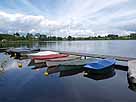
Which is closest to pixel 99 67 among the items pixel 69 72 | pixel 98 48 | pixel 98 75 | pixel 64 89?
pixel 98 75

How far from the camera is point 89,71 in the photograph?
12977 mm

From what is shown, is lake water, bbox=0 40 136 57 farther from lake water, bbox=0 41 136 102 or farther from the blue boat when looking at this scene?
lake water, bbox=0 41 136 102

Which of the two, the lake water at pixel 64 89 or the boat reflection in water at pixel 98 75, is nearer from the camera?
the lake water at pixel 64 89

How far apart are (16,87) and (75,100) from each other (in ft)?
13.6

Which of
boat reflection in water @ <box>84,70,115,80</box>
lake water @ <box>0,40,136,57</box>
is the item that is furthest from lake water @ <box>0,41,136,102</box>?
lake water @ <box>0,40,136,57</box>

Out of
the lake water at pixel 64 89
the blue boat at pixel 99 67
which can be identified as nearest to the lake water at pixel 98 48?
the blue boat at pixel 99 67

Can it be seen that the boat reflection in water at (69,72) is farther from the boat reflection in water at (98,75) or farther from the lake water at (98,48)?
the lake water at (98,48)

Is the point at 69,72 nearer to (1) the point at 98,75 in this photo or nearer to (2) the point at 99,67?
(1) the point at 98,75

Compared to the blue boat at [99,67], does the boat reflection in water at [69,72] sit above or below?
below

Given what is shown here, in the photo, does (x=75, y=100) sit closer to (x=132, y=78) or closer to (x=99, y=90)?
(x=99, y=90)

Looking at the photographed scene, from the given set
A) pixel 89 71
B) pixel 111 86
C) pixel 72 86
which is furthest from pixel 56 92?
pixel 89 71

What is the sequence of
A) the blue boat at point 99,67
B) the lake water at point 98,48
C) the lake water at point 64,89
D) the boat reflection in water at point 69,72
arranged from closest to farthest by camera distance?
1. the lake water at point 64,89
2. the blue boat at point 99,67
3. the boat reflection in water at point 69,72
4. the lake water at point 98,48

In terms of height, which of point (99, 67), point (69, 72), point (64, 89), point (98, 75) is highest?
point (99, 67)

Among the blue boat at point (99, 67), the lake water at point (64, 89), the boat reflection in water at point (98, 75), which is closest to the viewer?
the lake water at point (64, 89)
